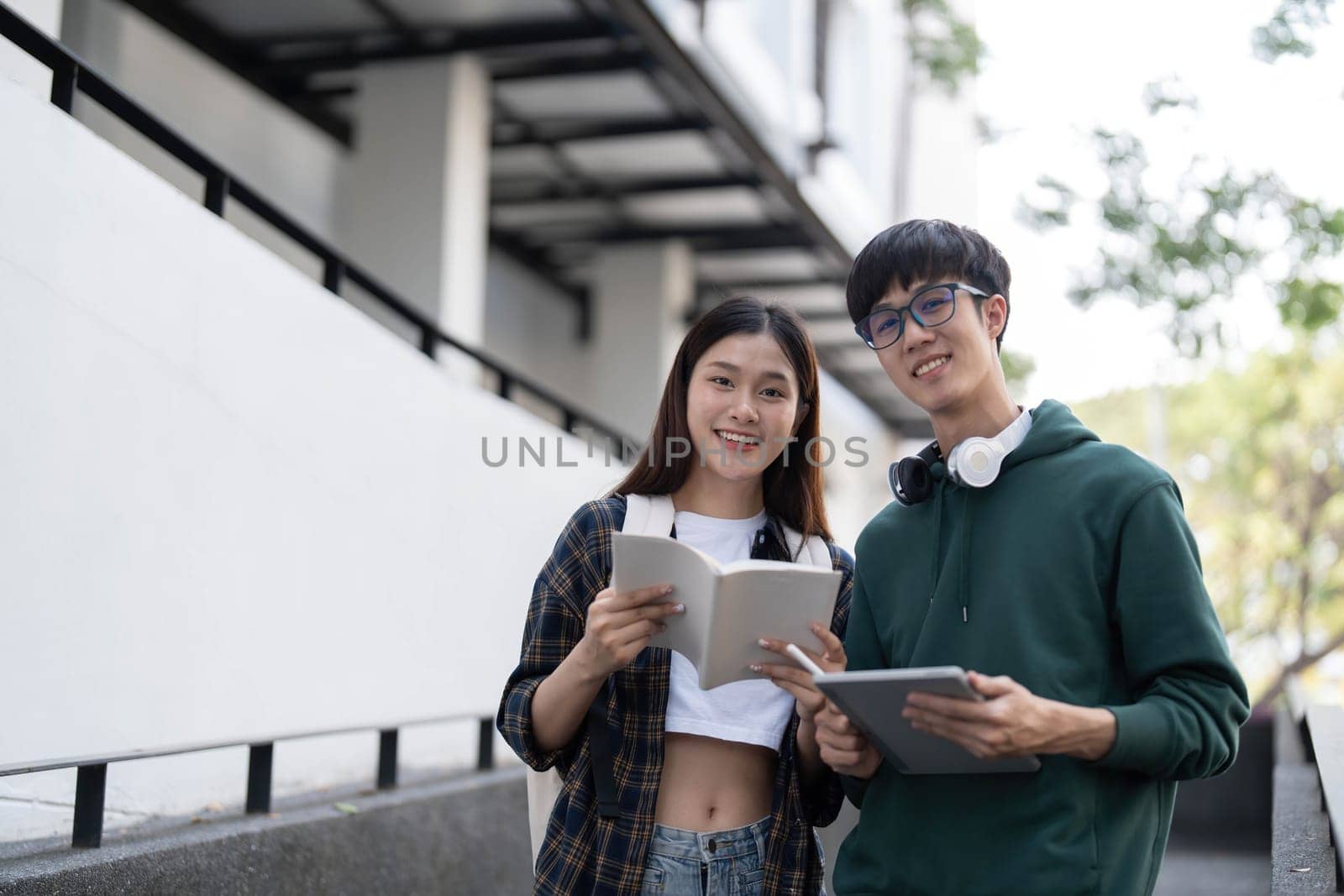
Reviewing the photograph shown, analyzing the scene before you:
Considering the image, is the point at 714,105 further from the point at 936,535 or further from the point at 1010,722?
the point at 1010,722

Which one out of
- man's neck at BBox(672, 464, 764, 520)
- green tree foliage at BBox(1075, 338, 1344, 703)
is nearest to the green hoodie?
man's neck at BBox(672, 464, 764, 520)

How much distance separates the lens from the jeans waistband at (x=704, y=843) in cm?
258

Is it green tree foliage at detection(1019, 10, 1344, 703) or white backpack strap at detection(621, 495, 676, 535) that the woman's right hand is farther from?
green tree foliage at detection(1019, 10, 1344, 703)

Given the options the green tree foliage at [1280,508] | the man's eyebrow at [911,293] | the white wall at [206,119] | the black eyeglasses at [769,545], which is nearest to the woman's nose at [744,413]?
the black eyeglasses at [769,545]

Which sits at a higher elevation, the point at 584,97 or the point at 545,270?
the point at 584,97

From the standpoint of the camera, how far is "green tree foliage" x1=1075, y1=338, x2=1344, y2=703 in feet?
62.4

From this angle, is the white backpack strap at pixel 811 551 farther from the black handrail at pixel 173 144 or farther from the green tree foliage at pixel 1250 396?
the green tree foliage at pixel 1250 396

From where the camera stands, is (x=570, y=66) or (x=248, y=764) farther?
(x=570, y=66)

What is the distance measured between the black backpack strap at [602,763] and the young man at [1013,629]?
48 centimetres

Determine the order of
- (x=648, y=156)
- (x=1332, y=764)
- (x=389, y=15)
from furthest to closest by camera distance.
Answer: (x=648, y=156) < (x=389, y=15) < (x=1332, y=764)

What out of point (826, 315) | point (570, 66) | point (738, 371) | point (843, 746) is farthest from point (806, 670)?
point (826, 315)

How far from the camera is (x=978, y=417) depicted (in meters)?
2.42

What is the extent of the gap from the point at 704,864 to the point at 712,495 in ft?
2.68

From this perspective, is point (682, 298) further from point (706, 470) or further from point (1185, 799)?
point (706, 470)
